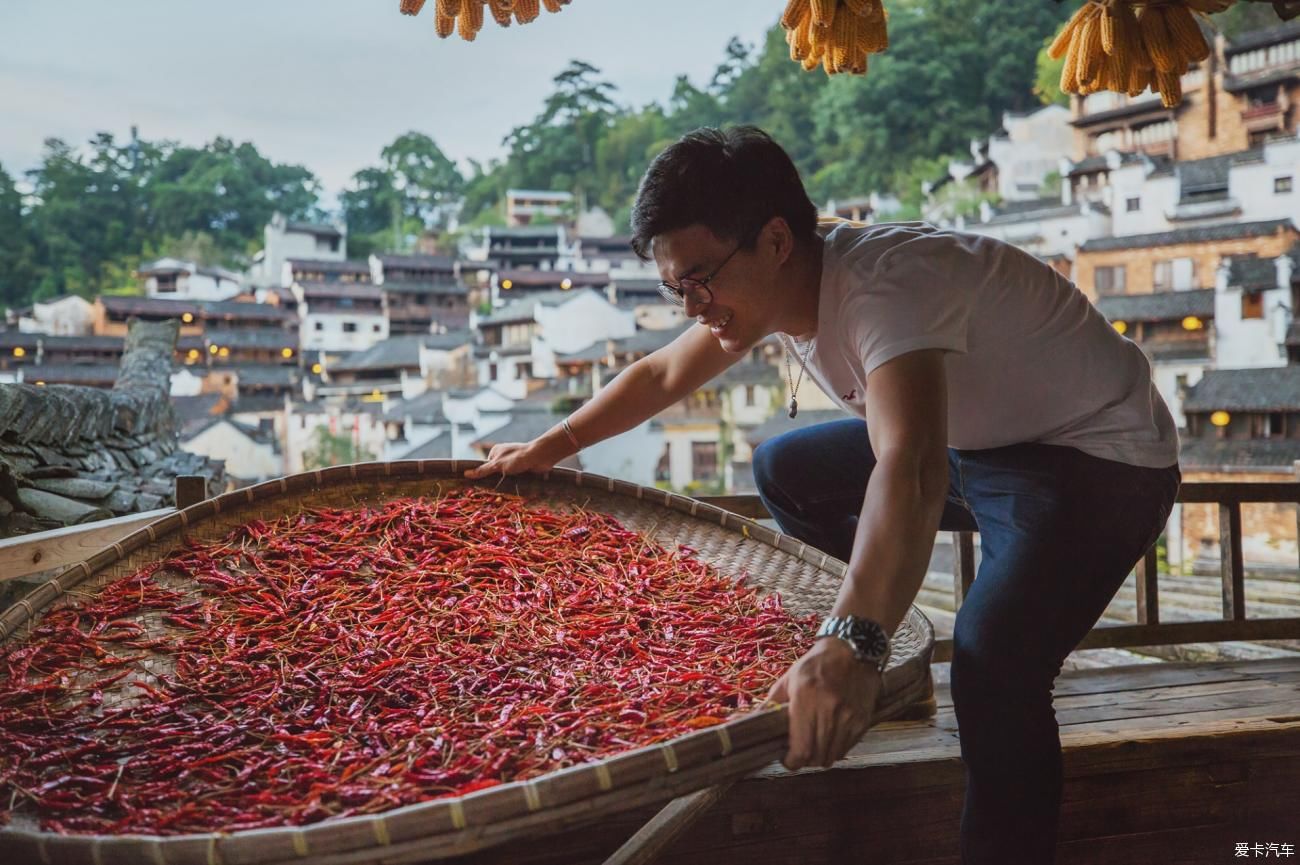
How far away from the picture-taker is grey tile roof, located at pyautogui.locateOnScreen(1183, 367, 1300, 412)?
1260cm

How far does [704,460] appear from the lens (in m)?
18.3

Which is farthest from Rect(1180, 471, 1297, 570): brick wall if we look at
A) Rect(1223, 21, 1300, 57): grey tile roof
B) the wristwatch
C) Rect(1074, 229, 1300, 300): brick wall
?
the wristwatch

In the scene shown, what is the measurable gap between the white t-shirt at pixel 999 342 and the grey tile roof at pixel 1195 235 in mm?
16535

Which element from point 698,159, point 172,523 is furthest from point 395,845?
point 172,523

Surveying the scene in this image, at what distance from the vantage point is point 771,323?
139cm

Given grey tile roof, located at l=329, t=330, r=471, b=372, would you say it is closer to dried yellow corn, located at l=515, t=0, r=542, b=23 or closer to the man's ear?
dried yellow corn, located at l=515, t=0, r=542, b=23

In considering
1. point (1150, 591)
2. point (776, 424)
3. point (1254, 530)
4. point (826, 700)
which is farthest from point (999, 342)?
point (776, 424)

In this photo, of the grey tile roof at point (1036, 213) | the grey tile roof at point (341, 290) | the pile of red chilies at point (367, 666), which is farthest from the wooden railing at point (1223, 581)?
the grey tile roof at point (341, 290)

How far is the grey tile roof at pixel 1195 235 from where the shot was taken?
15289 millimetres

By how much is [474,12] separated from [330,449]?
16543 millimetres

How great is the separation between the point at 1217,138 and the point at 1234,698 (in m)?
21.1

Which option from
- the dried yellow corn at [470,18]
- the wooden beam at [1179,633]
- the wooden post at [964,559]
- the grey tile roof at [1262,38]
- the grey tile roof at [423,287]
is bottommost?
the wooden beam at [1179,633]

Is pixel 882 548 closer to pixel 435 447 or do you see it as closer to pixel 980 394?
pixel 980 394

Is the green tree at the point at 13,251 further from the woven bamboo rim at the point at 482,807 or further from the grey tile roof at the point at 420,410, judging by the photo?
the woven bamboo rim at the point at 482,807
